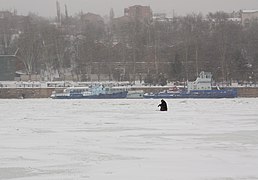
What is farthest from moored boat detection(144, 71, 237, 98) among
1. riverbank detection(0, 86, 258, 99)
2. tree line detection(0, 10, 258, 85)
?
tree line detection(0, 10, 258, 85)

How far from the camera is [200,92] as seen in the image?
56.9 meters

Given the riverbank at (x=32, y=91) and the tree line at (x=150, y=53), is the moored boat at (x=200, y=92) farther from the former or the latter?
the tree line at (x=150, y=53)

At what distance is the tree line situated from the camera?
66.5 metres

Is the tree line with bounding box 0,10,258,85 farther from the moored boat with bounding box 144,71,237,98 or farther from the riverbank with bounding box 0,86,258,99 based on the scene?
the moored boat with bounding box 144,71,237,98

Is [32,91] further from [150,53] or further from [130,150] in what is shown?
[130,150]

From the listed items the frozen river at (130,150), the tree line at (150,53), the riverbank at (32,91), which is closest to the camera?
the frozen river at (130,150)

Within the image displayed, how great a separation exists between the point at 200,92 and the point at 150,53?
16970 mm

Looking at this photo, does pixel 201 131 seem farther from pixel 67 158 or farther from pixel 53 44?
pixel 53 44

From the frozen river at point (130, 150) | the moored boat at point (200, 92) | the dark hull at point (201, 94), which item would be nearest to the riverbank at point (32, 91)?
the moored boat at point (200, 92)

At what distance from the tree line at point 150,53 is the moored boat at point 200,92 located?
5.81 metres

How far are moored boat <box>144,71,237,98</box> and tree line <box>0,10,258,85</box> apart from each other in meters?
5.81

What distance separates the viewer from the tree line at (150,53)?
66500 mm

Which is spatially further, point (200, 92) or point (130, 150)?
point (200, 92)

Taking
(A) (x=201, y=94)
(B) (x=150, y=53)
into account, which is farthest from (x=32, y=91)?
(B) (x=150, y=53)
